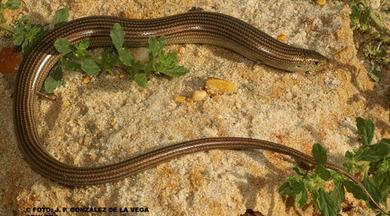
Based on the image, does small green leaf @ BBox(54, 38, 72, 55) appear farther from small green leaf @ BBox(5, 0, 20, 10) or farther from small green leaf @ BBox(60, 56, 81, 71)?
small green leaf @ BBox(5, 0, 20, 10)

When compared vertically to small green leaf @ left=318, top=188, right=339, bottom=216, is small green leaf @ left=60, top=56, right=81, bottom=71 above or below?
above

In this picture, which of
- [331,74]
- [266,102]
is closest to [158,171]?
[266,102]

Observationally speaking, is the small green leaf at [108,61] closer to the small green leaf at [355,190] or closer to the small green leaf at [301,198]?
the small green leaf at [301,198]

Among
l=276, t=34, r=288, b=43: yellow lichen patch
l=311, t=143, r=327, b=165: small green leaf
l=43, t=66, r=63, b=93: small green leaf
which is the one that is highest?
l=276, t=34, r=288, b=43: yellow lichen patch

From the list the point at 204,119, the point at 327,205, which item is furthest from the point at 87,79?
the point at 327,205

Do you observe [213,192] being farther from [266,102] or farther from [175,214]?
[266,102]

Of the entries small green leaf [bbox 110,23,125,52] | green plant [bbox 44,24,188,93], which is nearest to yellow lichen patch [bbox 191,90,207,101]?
green plant [bbox 44,24,188,93]

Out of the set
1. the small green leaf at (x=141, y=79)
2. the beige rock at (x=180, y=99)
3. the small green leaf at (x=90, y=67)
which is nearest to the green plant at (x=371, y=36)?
the beige rock at (x=180, y=99)
